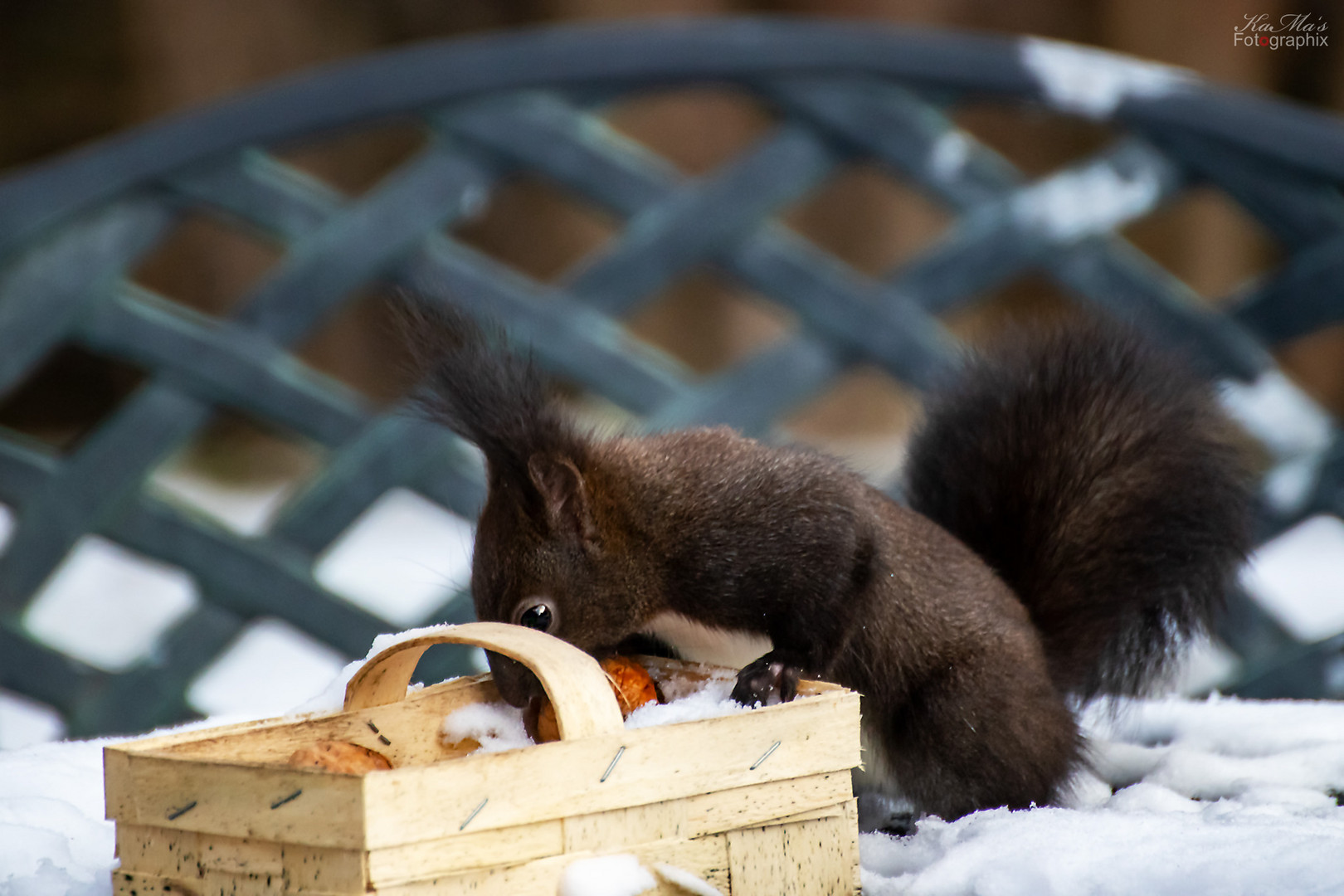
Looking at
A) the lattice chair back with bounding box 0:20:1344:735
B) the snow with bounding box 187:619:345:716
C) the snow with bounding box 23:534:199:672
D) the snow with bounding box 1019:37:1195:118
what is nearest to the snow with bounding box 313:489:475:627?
the snow with bounding box 187:619:345:716

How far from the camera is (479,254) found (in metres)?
2.01

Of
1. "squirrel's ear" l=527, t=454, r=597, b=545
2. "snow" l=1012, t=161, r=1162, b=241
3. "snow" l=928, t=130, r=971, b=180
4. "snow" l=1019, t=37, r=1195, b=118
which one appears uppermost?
"snow" l=1019, t=37, r=1195, b=118

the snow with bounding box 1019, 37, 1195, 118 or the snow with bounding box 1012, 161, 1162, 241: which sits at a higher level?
the snow with bounding box 1019, 37, 1195, 118

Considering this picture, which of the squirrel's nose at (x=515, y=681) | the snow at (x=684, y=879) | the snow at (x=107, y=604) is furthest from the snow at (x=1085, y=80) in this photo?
the snow at (x=107, y=604)

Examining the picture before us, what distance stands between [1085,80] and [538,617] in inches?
55.2

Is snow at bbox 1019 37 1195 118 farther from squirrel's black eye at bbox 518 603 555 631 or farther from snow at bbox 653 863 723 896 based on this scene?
snow at bbox 653 863 723 896

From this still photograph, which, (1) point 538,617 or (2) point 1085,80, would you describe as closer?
(1) point 538,617

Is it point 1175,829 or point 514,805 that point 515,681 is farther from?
point 1175,829

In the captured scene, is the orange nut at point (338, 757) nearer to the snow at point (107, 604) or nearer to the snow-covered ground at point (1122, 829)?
the snow-covered ground at point (1122, 829)

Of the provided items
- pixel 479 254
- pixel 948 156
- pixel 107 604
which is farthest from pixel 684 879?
pixel 107 604

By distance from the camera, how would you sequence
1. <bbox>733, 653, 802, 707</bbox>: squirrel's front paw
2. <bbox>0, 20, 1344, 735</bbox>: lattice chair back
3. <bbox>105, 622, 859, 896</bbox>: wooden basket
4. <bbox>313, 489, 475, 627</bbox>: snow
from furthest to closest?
<bbox>313, 489, 475, 627</bbox>: snow → <bbox>0, 20, 1344, 735</bbox>: lattice chair back → <bbox>733, 653, 802, 707</bbox>: squirrel's front paw → <bbox>105, 622, 859, 896</bbox>: wooden basket

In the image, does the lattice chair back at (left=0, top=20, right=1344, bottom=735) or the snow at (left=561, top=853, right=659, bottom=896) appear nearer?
the snow at (left=561, top=853, right=659, bottom=896)

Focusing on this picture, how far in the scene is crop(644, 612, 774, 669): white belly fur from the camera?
1.15 m

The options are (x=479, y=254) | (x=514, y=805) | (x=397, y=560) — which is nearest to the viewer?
(x=514, y=805)
